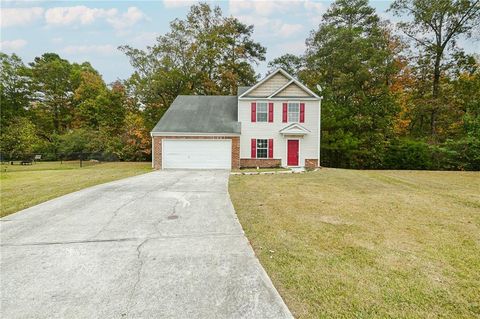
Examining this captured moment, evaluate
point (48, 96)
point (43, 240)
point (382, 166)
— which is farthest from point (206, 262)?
point (48, 96)

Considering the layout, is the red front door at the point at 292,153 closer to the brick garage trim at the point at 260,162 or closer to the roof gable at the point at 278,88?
the brick garage trim at the point at 260,162

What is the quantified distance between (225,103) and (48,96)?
89.4 ft

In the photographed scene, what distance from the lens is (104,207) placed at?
6.36 meters

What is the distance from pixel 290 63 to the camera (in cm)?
2822

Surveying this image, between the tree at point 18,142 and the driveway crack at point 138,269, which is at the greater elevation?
the tree at point 18,142

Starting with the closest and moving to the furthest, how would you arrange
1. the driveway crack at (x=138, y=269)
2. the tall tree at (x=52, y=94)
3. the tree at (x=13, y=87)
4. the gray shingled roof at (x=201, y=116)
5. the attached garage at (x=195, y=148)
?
the driveway crack at (x=138, y=269)
the attached garage at (x=195, y=148)
the gray shingled roof at (x=201, y=116)
the tree at (x=13, y=87)
the tall tree at (x=52, y=94)

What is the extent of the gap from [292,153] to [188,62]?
→ 14800 mm

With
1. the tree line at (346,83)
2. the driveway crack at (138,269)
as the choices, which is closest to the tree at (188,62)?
the tree line at (346,83)

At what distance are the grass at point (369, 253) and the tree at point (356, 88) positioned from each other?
13.9m

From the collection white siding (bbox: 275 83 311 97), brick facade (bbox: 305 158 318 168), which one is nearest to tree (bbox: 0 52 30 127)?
white siding (bbox: 275 83 311 97)

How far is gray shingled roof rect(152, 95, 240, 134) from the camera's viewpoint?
16.4 meters

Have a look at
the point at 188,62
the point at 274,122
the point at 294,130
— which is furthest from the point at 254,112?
the point at 188,62

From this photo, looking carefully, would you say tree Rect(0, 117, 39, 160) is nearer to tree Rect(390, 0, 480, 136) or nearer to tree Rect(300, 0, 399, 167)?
tree Rect(300, 0, 399, 167)

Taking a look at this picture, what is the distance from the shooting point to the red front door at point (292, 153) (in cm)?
1741
